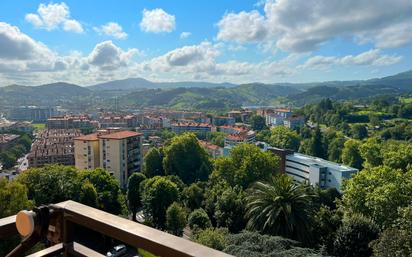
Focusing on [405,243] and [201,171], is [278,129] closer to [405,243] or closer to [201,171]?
[201,171]

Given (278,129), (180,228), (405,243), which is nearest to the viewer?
(405,243)

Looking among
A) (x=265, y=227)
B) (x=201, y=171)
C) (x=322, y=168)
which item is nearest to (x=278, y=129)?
(x=322, y=168)

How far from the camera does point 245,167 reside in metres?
25.6

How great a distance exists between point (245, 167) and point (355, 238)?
41.9 ft

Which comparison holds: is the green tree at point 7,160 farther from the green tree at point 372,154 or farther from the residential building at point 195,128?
the green tree at point 372,154

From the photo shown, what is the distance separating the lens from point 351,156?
39656 mm

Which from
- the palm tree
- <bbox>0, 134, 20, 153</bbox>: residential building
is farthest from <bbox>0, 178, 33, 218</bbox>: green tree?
<bbox>0, 134, 20, 153</bbox>: residential building

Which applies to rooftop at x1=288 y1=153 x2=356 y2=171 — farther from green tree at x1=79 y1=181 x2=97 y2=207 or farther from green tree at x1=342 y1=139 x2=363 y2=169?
green tree at x1=79 y1=181 x2=97 y2=207

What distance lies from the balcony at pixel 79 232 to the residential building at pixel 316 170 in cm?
3147

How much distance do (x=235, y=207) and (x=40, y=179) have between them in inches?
449

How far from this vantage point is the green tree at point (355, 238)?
13203 millimetres

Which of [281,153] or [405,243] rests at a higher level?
[405,243]

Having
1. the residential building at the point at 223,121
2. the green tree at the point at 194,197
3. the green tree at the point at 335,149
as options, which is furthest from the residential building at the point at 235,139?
the residential building at the point at 223,121

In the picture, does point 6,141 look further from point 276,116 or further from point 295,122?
point 276,116
